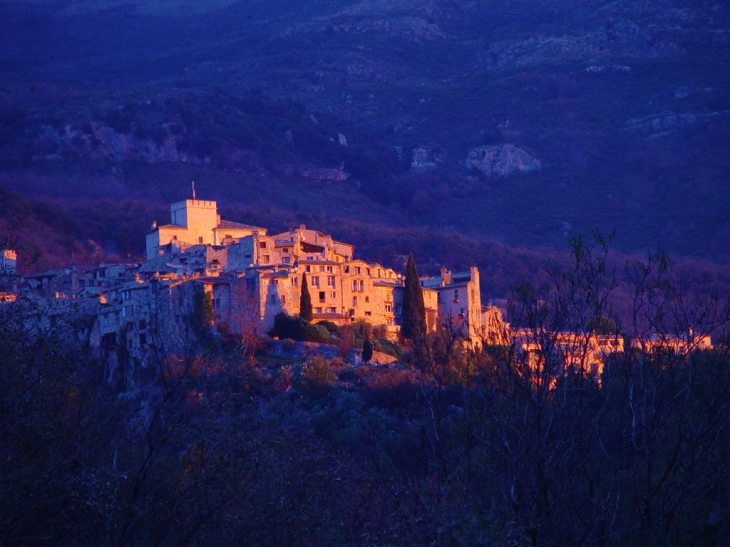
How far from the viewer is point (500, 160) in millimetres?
137375

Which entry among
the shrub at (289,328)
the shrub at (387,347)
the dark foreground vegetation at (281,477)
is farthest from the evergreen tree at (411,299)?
the dark foreground vegetation at (281,477)

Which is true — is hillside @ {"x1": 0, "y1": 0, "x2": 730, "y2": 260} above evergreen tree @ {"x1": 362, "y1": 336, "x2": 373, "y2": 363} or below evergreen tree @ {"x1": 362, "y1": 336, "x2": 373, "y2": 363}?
above

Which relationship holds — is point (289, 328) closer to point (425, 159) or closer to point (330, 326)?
point (330, 326)

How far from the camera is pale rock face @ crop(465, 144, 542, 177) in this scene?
13388 centimetres

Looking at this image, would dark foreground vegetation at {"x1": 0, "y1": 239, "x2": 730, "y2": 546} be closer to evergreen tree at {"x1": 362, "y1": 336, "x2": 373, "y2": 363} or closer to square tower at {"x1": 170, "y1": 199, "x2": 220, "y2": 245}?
evergreen tree at {"x1": 362, "y1": 336, "x2": 373, "y2": 363}

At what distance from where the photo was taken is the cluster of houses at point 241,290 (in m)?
48.9

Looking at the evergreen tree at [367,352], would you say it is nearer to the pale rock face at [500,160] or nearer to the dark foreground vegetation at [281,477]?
the dark foreground vegetation at [281,477]

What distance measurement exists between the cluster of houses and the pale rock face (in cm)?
7338

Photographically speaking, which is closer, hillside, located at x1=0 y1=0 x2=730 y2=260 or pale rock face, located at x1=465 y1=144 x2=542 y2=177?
hillside, located at x1=0 y1=0 x2=730 y2=260

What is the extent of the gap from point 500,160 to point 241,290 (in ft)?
296

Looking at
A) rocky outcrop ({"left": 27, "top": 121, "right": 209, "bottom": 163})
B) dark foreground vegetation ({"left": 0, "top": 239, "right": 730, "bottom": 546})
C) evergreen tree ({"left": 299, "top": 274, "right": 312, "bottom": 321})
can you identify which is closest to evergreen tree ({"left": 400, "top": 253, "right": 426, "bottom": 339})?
evergreen tree ({"left": 299, "top": 274, "right": 312, "bottom": 321})

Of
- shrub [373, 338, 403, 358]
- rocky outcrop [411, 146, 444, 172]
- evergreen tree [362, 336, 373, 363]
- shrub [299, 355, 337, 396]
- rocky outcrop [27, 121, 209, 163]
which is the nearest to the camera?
shrub [299, 355, 337, 396]

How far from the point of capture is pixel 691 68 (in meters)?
147

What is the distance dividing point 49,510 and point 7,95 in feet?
450
